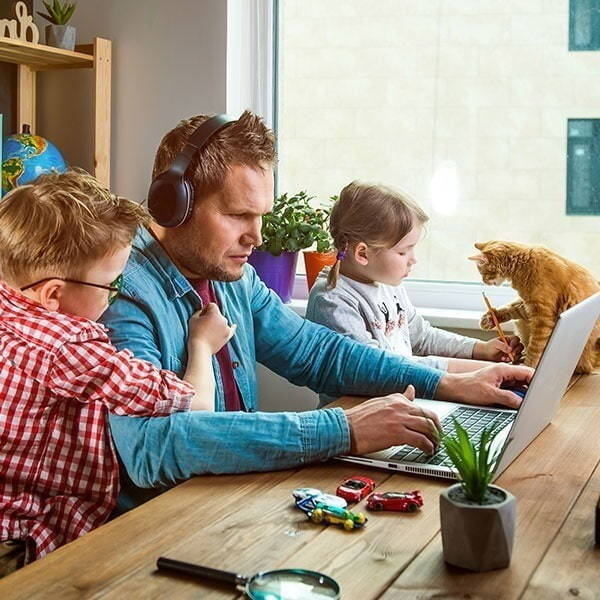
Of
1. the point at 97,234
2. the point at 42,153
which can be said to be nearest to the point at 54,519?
the point at 97,234

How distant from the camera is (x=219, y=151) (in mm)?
1695

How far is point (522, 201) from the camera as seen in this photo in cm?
268

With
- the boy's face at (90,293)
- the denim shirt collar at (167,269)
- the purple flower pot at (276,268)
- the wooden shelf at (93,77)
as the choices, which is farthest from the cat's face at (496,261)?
the wooden shelf at (93,77)

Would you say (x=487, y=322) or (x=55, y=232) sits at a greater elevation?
(x=55, y=232)

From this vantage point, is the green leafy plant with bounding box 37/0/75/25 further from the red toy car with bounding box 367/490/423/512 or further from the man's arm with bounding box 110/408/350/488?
the red toy car with bounding box 367/490/423/512

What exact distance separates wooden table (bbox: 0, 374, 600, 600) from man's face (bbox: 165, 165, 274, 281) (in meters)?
0.51

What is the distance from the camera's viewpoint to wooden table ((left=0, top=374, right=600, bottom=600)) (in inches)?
38.3

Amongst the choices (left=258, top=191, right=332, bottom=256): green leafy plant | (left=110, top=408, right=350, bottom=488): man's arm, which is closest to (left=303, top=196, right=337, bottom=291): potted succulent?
(left=258, top=191, right=332, bottom=256): green leafy plant

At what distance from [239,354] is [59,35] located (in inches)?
51.1

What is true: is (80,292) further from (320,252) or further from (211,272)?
(320,252)

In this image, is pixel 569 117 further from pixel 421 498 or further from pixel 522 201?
pixel 421 498

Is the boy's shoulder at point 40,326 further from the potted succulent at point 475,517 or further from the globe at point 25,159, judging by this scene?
the globe at point 25,159

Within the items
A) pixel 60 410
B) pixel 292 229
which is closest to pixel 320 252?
pixel 292 229

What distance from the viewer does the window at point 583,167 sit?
2.59 metres
